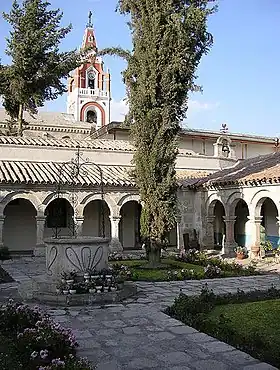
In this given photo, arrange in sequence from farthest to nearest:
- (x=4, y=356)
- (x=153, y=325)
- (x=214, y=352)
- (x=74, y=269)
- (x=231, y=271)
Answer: (x=231, y=271), (x=74, y=269), (x=153, y=325), (x=214, y=352), (x=4, y=356)

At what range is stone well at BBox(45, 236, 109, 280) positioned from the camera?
31.1ft

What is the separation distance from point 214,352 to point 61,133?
99.0ft

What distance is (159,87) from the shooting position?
45.3ft

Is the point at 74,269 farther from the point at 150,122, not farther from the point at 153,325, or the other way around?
the point at 150,122

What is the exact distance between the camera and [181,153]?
1065 inches

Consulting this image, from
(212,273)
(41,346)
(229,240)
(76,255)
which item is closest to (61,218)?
(229,240)

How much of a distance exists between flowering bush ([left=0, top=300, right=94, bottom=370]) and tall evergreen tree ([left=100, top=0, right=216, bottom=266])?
8025 mm

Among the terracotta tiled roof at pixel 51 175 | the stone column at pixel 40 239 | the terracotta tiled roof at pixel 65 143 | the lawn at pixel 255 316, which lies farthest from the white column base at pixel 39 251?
the lawn at pixel 255 316

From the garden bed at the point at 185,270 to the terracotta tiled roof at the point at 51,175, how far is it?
4.02m

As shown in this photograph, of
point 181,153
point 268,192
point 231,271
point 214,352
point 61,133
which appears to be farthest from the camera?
point 61,133

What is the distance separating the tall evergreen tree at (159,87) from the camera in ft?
44.4

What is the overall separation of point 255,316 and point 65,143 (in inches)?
725

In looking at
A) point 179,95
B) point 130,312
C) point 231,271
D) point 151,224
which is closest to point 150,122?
point 179,95

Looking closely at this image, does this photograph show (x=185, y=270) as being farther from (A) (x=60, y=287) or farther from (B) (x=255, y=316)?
(B) (x=255, y=316)
